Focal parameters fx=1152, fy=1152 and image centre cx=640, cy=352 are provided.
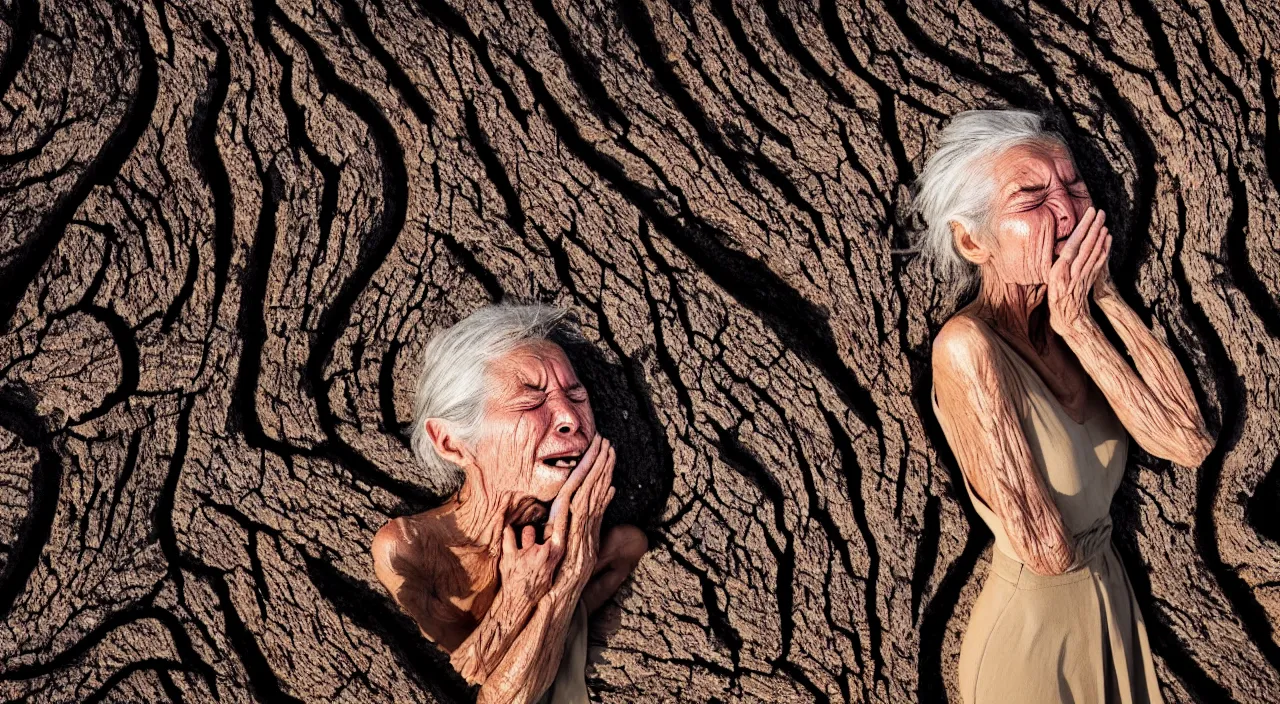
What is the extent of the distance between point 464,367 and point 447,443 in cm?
17

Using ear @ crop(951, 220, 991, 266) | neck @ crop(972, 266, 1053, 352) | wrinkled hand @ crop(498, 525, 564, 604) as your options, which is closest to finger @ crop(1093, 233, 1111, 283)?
neck @ crop(972, 266, 1053, 352)

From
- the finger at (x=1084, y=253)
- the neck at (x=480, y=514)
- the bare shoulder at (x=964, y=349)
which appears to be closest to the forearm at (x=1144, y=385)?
the finger at (x=1084, y=253)

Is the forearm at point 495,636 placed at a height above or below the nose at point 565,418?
below

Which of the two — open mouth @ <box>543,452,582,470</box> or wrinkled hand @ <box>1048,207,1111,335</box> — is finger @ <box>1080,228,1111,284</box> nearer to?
wrinkled hand @ <box>1048,207,1111,335</box>

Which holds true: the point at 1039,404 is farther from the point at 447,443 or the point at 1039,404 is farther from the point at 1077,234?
the point at 447,443

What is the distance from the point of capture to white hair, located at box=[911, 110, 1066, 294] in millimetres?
2703

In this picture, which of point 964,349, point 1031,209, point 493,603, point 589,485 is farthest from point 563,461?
point 1031,209

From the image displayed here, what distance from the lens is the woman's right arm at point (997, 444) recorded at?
2.58m

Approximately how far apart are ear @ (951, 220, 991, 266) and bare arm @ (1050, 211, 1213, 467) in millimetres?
174

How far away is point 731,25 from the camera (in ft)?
9.30

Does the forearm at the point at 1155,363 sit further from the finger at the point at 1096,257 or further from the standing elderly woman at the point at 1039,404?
the finger at the point at 1096,257

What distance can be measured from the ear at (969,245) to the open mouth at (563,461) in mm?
1038

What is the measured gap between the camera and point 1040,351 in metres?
2.75

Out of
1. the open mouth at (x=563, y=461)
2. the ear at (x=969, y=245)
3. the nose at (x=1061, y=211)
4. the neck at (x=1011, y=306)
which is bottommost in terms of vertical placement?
the open mouth at (x=563, y=461)
